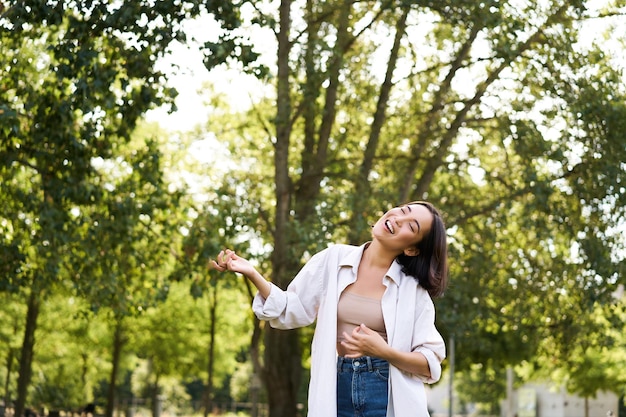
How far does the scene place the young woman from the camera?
14.9 ft

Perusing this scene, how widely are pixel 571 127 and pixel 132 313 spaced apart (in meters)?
7.61

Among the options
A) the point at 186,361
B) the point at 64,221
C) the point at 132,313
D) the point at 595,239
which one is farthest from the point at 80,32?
the point at 186,361

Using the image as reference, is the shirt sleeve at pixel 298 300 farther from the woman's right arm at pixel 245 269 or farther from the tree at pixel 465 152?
the tree at pixel 465 152

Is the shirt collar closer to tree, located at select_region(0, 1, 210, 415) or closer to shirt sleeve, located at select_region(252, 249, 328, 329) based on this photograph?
shirt sleeve, located at select_region(252, 249, 328, 329)

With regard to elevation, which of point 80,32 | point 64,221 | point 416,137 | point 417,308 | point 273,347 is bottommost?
point 417,308

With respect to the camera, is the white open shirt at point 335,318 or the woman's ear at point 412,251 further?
the woman's ear at point 412,251

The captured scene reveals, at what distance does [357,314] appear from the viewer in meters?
4.66

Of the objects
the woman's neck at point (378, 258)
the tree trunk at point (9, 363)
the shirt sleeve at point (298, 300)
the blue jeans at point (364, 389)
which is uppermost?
the tree trunk at point (9, 363)

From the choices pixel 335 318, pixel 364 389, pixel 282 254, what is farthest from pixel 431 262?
pixel 282 254

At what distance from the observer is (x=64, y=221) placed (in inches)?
647

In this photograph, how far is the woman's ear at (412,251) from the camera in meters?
4.79

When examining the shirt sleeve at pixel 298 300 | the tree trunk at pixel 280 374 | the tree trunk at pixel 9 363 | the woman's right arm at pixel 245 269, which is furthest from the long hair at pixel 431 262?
the tree trunk at pixel 9 363

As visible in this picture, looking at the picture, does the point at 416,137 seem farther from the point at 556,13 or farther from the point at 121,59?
the point at 121,59

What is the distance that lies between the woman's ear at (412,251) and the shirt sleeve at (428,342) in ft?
0.76
